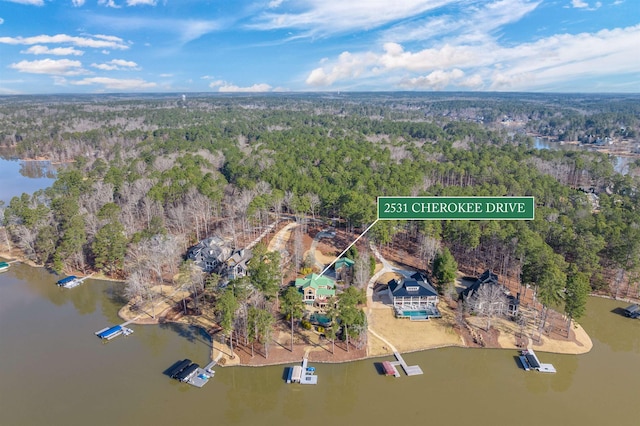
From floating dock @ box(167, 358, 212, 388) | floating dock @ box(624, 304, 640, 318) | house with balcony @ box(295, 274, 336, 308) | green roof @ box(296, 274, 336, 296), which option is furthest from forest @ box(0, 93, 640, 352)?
floating dock @ box(167, 358, 212, 388)

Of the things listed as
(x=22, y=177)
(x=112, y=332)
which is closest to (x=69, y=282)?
(x=112, y=332)

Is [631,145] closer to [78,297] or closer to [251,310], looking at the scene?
[251,310]

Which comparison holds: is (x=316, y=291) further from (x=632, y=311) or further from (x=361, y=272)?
(x=632, y=311)

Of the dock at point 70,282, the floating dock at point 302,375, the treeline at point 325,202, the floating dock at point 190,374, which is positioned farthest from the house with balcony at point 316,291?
the dock at point 70,282

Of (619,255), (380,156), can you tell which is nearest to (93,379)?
(619,255)

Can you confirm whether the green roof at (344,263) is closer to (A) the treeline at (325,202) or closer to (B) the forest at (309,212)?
(B) the forest at (309,212)
